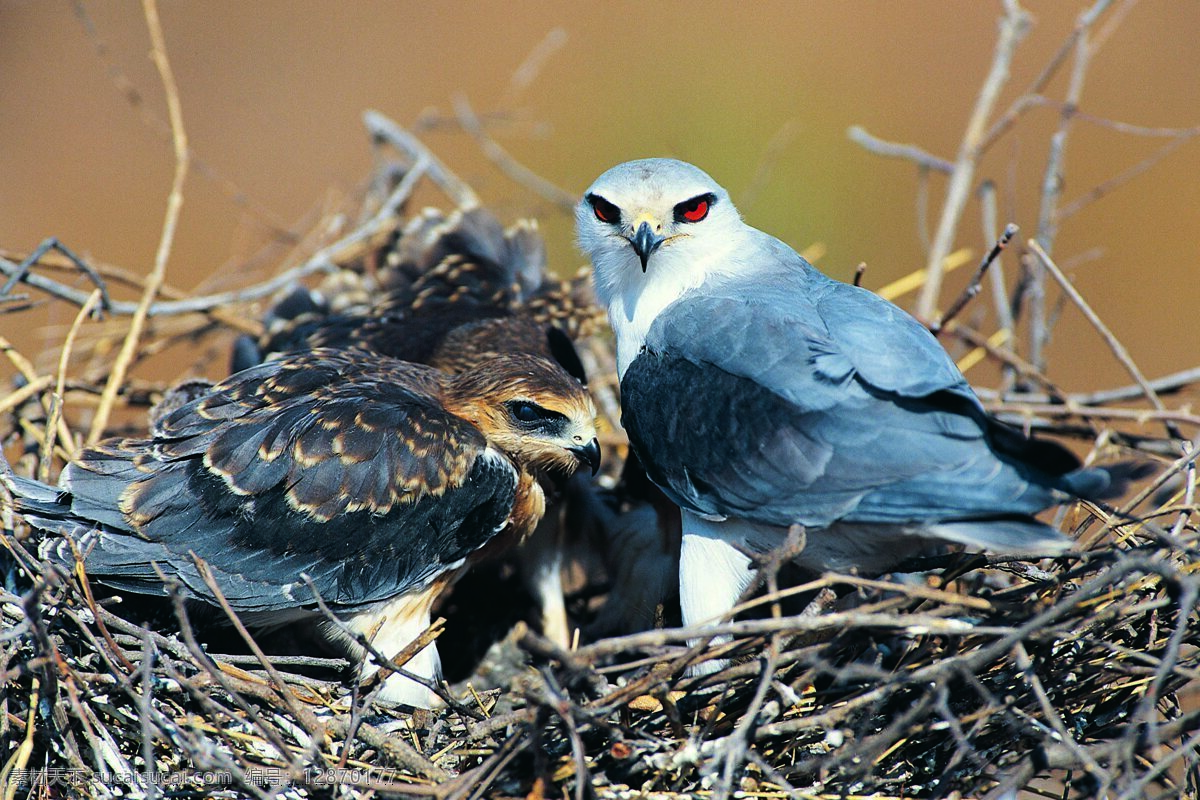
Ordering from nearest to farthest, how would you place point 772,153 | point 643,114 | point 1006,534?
point 1006,534 → point 772,153 → point 643,114

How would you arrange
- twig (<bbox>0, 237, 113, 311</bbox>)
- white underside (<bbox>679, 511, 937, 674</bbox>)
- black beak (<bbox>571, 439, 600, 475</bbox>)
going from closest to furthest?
white underside (<bbox>679, 511, 937, 674</bbox>) < black beak (<bbox>571, 439, 600, 475</bbox>) < twig (<bbox>0, 237, 113, 311</bbox>)

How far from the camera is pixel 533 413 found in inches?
152

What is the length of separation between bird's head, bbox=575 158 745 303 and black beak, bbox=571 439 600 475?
0.59m

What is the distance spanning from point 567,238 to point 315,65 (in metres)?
5.27

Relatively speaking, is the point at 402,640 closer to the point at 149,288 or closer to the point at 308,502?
the point at 308,502

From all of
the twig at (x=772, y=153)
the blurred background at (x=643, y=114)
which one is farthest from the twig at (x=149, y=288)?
the twig at (x=772, y=153)

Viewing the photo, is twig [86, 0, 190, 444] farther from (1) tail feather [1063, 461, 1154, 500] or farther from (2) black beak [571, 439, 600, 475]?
(1) tail feather [1063, 461, 1154, 500]

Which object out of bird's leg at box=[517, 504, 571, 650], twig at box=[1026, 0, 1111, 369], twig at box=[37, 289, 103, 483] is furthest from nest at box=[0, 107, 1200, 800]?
twig at box=[1026, 0, 1111, 369]

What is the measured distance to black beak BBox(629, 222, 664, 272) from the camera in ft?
11.6

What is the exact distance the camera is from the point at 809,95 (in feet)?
33.3

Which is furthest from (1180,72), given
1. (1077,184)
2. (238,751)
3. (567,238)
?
(238,751)

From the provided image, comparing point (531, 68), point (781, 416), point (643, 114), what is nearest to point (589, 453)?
point (781, 416)

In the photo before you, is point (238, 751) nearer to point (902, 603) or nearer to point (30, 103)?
point (902, 603)

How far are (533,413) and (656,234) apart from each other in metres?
0.80
